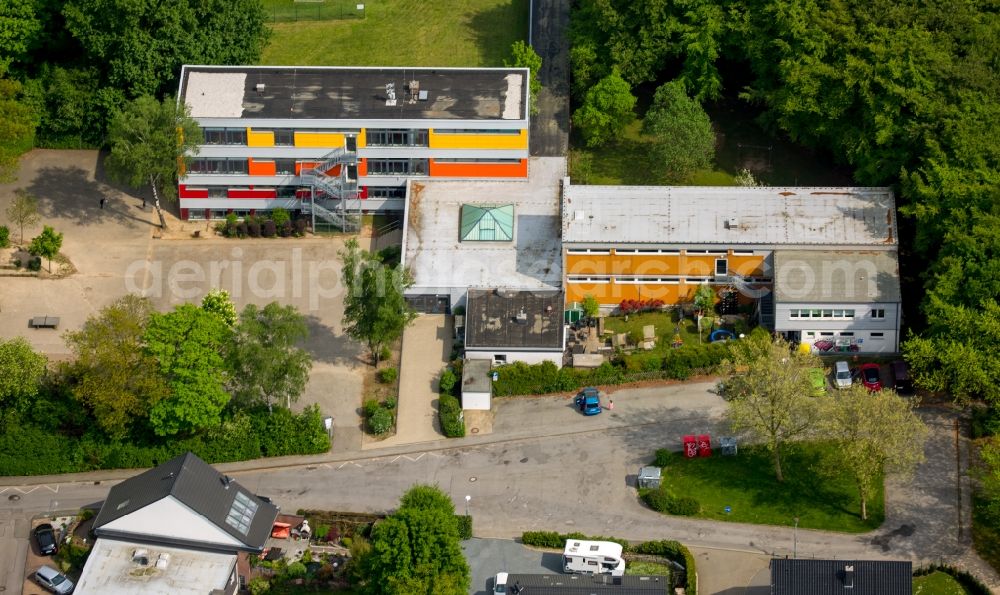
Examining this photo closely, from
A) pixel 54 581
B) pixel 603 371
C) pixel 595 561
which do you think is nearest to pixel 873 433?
pixel 595 561

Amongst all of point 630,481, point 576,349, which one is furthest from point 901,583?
point 576,349

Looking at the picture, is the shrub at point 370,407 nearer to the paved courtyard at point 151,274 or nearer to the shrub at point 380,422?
the shrub at point 380,422

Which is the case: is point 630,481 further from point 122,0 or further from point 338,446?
point 122,0

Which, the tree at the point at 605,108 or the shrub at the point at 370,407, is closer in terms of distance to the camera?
the shrub at the point at 370,407

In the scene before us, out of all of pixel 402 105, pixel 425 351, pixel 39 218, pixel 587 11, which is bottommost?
pixel 425 351

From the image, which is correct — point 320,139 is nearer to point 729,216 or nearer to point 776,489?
point 729,216

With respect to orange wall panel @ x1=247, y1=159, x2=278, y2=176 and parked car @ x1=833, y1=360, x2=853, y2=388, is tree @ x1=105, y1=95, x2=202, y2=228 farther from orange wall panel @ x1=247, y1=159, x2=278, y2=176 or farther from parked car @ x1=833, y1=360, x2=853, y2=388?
parked car @ x1=833, y1=360, x2=853, y2=388

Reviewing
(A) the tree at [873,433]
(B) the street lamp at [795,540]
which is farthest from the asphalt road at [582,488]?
(A) the tree at [873,433]
